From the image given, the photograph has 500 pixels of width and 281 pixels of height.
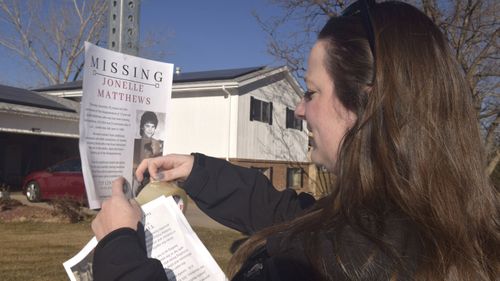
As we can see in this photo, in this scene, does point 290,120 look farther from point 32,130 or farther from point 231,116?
point 32,130

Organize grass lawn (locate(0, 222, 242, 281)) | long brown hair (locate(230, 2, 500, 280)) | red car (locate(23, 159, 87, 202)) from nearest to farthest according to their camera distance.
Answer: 1. long brown hair (locate(230, 2, 500, 280))
2. grass lawn (locate(0, 222, 242, 281))
3. red car (locate(23, 159, 87, 202))

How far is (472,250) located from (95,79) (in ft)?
4.74

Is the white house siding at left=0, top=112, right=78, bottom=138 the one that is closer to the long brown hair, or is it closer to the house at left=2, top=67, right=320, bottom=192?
the house at left=2, top=67, right=320, bottom=192

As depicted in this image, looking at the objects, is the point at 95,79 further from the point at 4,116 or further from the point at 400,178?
the point at 4,116

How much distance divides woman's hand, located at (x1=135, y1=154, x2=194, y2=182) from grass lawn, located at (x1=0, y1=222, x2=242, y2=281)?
5.22 metres

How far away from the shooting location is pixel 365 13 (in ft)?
5.11

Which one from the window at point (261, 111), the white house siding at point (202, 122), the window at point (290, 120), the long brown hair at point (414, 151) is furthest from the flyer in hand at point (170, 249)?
the window at point (290, 120)

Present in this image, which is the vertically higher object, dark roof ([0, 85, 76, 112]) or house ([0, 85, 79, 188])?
dark roof ([0, 85, 76, 112])

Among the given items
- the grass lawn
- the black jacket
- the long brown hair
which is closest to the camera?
the black jacket

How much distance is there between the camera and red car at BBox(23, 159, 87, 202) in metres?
15.4

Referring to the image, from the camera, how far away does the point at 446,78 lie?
4.76 feet

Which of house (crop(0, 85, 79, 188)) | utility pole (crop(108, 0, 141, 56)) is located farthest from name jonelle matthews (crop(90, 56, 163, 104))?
house (crop(0, 85, 79, 188))

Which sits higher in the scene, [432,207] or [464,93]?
[464,93]

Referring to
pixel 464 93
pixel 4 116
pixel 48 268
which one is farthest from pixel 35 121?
pixel 464 93
